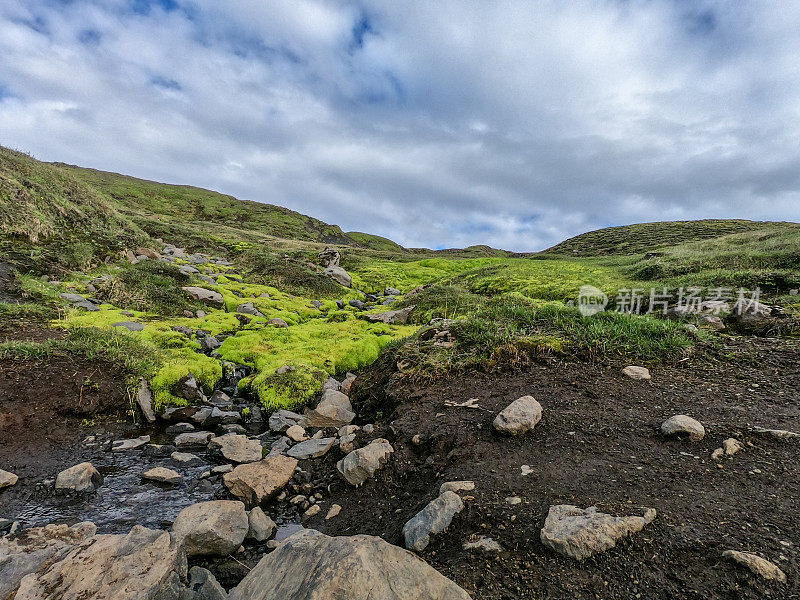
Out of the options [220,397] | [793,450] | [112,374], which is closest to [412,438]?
[793,450]

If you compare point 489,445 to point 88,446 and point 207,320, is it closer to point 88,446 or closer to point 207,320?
point 88,446

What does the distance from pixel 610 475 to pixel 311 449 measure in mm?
Answer: 5374

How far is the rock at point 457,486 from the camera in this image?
4633mm

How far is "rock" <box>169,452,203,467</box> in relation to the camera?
23.4 feet

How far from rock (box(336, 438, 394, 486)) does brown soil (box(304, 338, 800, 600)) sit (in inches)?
5.9

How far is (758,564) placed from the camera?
280 cm

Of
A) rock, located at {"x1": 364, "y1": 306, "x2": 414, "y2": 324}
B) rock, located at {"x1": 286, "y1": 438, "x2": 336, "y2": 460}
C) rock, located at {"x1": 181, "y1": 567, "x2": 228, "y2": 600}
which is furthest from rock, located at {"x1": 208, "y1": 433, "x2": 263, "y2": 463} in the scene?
rock, located at {"x1": 364, "y1": 306, "x2": 414, "y2": 324}

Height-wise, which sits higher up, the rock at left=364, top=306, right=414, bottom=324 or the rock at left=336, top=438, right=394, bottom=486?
the rock at left=364, top=306, right=414, bottom=324

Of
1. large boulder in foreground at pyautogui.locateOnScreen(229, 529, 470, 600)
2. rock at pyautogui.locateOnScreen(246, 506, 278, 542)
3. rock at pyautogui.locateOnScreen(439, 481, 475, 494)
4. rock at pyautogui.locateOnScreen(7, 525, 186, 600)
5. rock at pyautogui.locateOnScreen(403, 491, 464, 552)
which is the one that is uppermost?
large boulder in foreground at pyautogui.locateOnScreen(229, 529, 470, 600)

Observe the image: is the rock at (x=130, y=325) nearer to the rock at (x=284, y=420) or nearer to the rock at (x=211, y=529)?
the rock at (x=284, y=420)

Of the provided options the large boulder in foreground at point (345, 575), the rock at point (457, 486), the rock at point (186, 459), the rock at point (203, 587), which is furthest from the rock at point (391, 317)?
the large boulder in foreground at point (345, 575)

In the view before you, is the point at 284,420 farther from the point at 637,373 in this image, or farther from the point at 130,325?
the point at 130,325

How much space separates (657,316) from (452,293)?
11.4 m

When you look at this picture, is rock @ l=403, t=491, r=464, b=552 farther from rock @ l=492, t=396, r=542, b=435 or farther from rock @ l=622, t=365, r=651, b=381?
rock @ l=622, t=365, r=651, b=381
